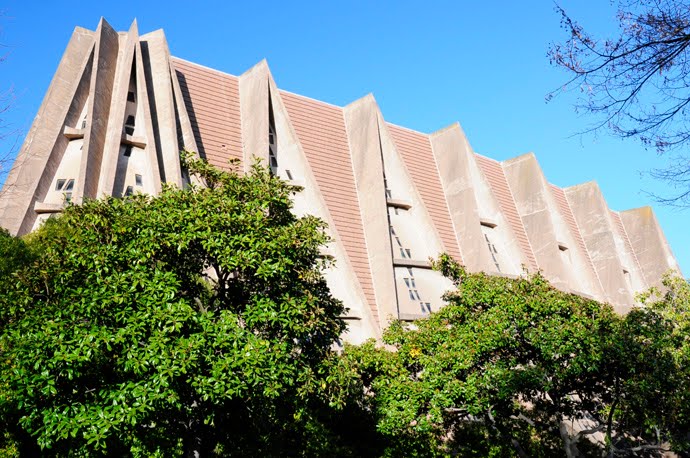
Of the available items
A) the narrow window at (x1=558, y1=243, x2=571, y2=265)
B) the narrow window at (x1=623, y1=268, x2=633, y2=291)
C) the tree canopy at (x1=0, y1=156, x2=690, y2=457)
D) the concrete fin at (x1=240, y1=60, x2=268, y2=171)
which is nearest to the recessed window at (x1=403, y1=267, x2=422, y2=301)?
the concrete fin at (x1=240, y1=60, x2=268, y2=171)

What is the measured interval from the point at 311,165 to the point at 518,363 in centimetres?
1515

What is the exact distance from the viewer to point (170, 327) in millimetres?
11133

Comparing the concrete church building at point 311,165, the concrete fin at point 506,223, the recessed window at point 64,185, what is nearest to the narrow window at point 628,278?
the concrete church building at point 311,165

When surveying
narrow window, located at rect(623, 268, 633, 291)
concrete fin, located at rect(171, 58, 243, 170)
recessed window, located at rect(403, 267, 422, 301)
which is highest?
concrete fin, located at rect(171, 58, 243, 170)

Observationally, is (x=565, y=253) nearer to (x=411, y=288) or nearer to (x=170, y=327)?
(x=411, y=288)

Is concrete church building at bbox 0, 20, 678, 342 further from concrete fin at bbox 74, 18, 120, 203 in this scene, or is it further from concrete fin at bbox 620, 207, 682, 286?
concrete fin at bbox 620, 207, 682, 286

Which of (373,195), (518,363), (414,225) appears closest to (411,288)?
(414,225)

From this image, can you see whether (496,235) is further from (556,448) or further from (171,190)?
(171,190)

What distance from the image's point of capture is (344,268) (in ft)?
85.4

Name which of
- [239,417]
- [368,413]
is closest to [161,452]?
[239,417]

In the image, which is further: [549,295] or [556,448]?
[556,448]

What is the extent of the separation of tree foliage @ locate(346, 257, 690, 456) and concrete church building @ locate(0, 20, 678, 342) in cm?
435

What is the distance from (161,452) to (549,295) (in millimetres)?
9688

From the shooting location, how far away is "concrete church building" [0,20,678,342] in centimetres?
2369
